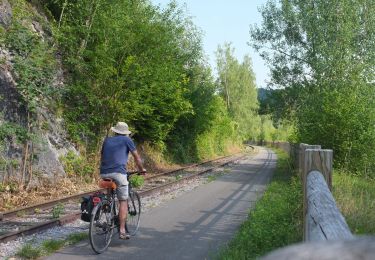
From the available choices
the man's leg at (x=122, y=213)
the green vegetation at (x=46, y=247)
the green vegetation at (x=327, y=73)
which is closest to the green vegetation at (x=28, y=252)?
the green vegetation at (x=46, y=247)

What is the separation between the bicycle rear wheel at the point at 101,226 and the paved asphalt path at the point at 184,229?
0.47 feet

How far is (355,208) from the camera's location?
25.8 feet

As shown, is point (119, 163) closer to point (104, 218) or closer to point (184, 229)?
point (104, 218)

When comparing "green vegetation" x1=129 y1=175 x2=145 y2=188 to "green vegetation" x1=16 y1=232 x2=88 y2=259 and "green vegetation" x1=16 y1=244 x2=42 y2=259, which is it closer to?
"green vegetation" x1=16 y1=232 x2=88 y2=259

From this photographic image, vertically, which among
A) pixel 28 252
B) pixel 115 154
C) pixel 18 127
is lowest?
pixel 28 252

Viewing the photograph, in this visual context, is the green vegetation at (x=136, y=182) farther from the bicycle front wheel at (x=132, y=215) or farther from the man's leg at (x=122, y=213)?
the man's leg at (x=122, y=213)

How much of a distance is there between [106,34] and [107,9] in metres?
1.15

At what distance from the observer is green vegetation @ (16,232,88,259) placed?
7.06 meters

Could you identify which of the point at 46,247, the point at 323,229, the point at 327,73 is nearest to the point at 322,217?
the point at 323,229

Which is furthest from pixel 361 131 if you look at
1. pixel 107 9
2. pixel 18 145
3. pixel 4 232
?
pixel 4 232

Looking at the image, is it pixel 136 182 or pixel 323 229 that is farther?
pixel 136 182

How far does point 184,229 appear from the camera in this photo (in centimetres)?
952

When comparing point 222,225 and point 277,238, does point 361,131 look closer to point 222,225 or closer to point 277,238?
point 222,225

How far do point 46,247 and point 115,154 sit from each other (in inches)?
72.2
